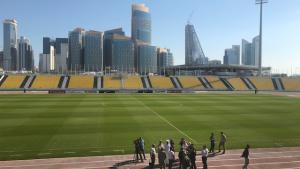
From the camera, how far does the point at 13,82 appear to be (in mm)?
90312

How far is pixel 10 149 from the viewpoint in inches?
976

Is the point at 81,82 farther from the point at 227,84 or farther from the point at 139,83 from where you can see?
the point at 227,84

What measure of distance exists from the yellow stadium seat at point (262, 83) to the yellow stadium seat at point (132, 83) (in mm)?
33656

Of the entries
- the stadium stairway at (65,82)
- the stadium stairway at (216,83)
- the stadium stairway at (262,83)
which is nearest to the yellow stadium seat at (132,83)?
the stadium stairway at (65,82)

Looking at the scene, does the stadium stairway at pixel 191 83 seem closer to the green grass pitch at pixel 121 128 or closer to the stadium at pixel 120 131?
the stadium at pixel 120 131

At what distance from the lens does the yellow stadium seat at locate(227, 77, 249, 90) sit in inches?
3894

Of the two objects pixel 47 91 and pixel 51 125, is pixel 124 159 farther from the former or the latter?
pixel 47 91

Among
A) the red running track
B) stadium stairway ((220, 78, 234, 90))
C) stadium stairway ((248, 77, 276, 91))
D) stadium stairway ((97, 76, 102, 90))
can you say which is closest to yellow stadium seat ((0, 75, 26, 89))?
stadium stairway ((97, 76, 102, 90))

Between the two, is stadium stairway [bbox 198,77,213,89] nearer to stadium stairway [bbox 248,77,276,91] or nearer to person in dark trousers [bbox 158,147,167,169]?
stadium stairway [bbox 248,77,276,91]

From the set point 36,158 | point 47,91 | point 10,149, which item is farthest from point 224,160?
point 47,91

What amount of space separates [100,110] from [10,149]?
71.7 feet

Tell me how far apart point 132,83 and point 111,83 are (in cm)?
569

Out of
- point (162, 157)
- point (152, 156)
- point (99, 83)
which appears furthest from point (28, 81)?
point (162, 157)

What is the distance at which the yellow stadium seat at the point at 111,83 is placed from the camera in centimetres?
9178
